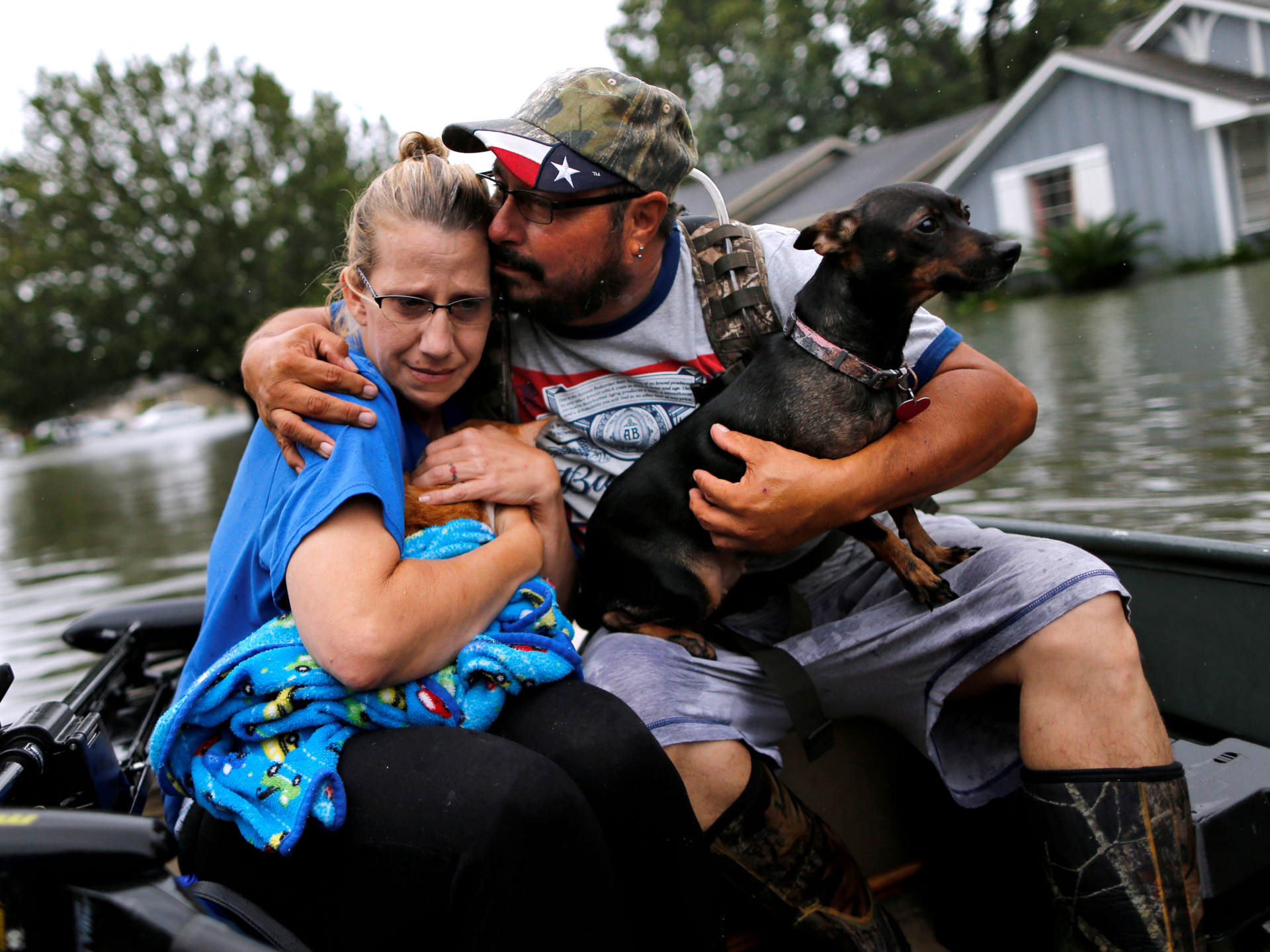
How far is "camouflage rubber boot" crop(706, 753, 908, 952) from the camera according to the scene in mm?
1775

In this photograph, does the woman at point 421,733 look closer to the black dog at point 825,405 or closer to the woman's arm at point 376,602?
the woman's arm at point 376,602

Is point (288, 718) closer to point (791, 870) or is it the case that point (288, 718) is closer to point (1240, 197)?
point (791, 870)

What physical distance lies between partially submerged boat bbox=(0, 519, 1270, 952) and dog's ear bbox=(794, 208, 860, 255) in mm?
955

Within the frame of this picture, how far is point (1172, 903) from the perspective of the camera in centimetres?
163

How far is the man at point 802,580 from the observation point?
66.2 inches

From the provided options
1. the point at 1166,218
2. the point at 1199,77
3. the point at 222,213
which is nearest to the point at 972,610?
the point at 1199,77

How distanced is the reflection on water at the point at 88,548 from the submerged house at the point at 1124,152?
883cm

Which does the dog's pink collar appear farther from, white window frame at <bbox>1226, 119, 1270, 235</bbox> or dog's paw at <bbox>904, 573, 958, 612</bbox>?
white window frame at <bbox>1226, 119, 1270, 235</bbox>

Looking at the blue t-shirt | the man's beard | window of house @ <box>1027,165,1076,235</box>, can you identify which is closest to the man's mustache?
the man's beard

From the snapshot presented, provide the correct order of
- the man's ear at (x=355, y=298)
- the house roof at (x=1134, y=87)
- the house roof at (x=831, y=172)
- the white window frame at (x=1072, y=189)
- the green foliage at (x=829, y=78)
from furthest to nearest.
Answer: the green foliage at (x=829, y=78)
the house roof at (x=831, y=172)
the white window frame at (x=1072, y=189)
the house roof at (x=1134, y=87)
the man's ear at (x=355, y=298)

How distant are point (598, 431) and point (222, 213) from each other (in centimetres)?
3081

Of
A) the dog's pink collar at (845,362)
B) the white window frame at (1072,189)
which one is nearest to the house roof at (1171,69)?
the white window frame at (1072,189)

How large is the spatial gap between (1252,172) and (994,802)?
57.0 ft

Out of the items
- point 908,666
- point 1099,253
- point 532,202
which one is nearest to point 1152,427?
point 908,666
